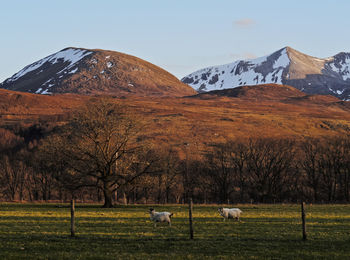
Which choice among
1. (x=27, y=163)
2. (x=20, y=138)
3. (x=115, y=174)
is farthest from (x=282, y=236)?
(x=20, y=138)

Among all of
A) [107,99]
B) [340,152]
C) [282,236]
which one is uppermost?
[107,99]

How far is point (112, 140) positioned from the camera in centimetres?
6400

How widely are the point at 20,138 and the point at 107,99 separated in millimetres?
137452

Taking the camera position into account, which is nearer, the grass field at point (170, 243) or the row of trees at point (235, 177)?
the grass field at point (170, 243)

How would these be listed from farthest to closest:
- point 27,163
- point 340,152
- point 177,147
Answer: point 177,147 → point 27,163 → point 340,152

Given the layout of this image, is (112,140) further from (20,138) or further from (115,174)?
(20,138)

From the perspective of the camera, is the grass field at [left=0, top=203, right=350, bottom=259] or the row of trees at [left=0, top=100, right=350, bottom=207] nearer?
the grass field at [left=0, top=203, right=350, bottom=259]

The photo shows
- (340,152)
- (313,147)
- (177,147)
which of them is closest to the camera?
(340,152)

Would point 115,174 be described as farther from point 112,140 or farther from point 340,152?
point 340,152

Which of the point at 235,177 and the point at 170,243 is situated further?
the point at 235,177

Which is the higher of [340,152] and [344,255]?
[340,152]

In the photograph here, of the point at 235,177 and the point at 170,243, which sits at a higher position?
the point at 235,177

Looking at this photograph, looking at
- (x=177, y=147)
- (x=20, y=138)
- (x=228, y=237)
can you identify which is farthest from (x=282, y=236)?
(x=20, y=138)

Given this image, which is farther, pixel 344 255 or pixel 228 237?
pixel 228 237
